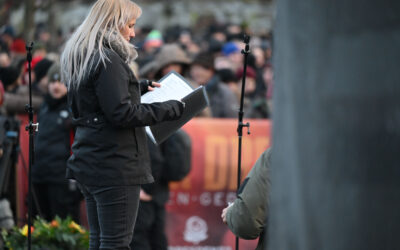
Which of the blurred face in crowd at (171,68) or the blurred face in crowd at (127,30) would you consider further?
the blurred face in crowd at (171,68)

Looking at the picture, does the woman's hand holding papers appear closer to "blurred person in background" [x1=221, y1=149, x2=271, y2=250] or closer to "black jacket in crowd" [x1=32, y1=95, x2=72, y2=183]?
Answer: "blurred person in background" [x1=221, y1=149, x2=271, y2=250]

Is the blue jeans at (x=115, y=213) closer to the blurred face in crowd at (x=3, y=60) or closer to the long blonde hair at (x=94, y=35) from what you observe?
the long blonde hair at (x=94, y=35)

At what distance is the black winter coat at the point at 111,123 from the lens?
362cm

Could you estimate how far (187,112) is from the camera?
4.07 meters

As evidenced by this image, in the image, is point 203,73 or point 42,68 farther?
point 203,73

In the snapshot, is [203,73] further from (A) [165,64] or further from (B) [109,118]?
(B) [109,118]

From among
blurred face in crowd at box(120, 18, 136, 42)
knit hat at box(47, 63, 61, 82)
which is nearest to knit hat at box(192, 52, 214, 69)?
knit hat at box(47, 63, 61, 82)

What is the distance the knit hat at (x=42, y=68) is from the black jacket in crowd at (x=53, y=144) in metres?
0.96

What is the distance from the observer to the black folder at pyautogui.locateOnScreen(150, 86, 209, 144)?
404 cm

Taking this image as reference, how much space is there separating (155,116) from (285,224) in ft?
6.19

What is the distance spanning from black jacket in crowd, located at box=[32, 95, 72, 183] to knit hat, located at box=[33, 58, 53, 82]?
958mm

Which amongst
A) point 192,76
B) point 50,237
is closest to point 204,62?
point 192,76

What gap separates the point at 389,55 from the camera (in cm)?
176

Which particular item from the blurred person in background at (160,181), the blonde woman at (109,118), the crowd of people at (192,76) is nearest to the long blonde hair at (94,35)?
the blonde woman at (109,118)
